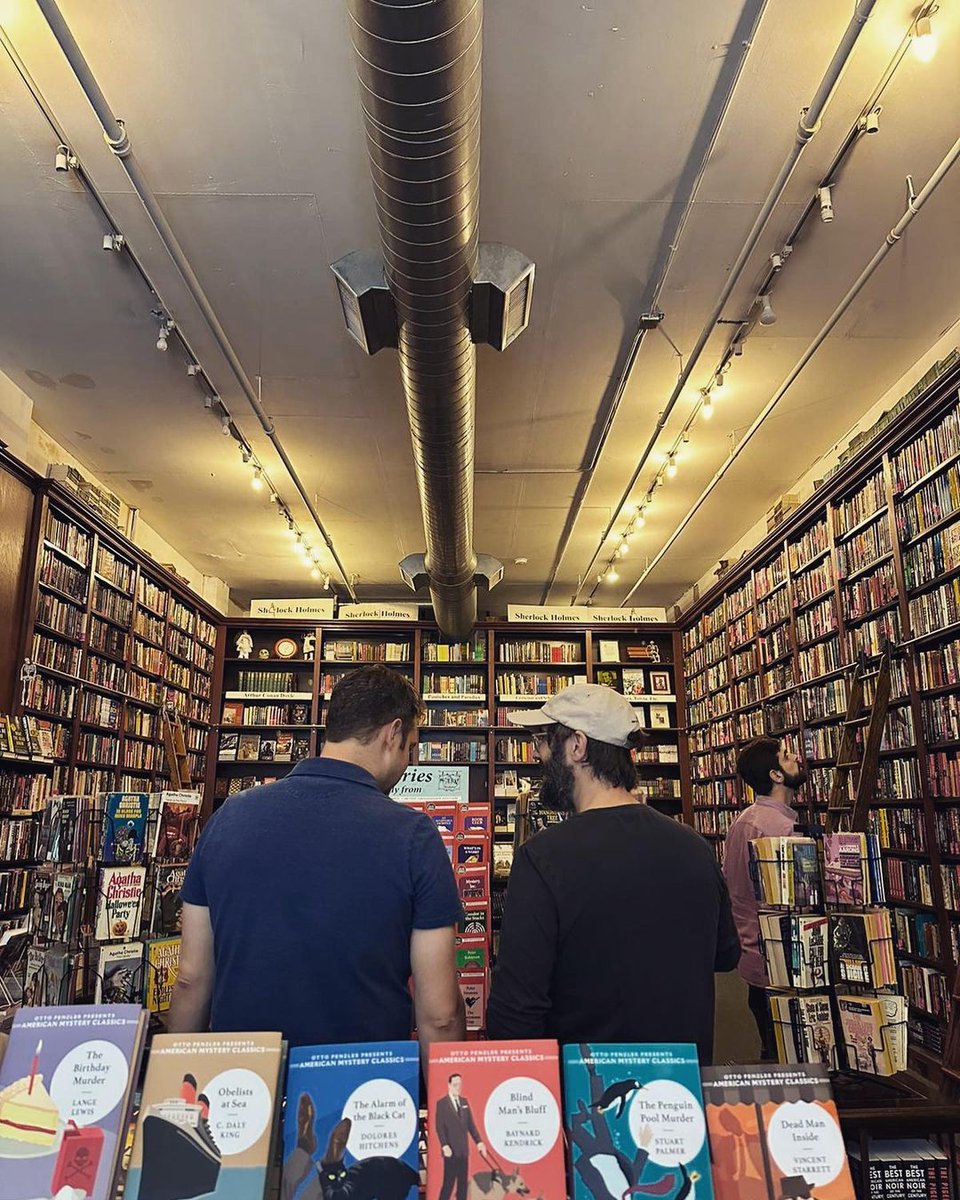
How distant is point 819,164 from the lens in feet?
12.2

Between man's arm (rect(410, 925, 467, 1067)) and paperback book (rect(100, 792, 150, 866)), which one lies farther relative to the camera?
paperback book (rect(100, 792, 150, 866))

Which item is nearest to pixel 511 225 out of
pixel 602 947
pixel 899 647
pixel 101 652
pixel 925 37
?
pixel 925 37

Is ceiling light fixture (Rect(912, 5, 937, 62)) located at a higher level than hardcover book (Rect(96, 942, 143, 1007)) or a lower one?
higher

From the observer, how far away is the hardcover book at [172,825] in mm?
2990

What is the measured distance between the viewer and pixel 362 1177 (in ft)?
3.33

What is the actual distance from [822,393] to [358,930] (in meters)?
5.33

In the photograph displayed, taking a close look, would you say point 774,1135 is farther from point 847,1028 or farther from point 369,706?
point 847,1028

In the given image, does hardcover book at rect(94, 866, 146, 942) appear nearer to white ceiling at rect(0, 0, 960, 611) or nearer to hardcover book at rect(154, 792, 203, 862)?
hardcover book at rect(154, 792, 203, 862)

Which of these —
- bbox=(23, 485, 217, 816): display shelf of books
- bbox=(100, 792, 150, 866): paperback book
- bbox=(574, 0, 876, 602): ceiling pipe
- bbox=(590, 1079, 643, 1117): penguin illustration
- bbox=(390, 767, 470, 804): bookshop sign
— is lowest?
bbox=(590, 1079, 643, 1117): penguin illustration

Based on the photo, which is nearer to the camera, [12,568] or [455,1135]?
[455,1135]

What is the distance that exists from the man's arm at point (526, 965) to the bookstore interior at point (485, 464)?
20cm

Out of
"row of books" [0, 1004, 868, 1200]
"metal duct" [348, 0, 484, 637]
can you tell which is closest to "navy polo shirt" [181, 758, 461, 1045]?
"row of books" [0, 1004, 868, 1200]

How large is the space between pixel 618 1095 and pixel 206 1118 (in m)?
0.50

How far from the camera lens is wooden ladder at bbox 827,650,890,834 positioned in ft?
14.0
